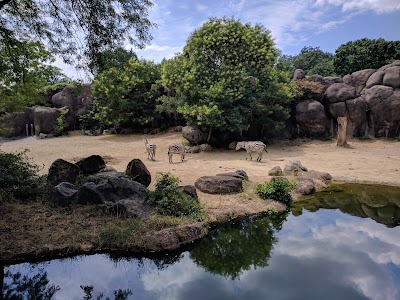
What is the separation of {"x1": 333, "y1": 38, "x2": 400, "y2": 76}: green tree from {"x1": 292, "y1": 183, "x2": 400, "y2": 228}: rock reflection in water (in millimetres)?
19436

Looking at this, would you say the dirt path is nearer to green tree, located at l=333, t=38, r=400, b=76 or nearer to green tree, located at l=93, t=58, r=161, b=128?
green tree, located at l=93, t=58, r=161, b=128

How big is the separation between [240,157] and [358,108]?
900cm

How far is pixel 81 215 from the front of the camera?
762 cm

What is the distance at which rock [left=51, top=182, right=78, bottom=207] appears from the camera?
810 centimetres

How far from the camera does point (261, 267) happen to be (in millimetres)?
6391

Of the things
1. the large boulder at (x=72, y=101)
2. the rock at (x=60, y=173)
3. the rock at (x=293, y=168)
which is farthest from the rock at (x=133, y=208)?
the large boulder at (x=72, y=101)

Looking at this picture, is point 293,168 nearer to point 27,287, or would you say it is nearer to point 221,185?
point 221,185

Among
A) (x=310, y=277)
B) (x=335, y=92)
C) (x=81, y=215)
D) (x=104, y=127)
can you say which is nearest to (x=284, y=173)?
(x=310, y=277)

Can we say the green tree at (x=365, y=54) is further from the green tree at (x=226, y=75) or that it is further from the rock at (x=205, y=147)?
the rock at (x=205, y=147)

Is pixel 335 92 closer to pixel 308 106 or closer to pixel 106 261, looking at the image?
pixel 308 106

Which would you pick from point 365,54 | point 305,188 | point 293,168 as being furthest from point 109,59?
point 365,54

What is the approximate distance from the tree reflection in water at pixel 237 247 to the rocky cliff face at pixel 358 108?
12.6 meters

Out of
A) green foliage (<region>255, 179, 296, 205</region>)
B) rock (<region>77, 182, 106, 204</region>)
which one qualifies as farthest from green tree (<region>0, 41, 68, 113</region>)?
green foliage (<region>255, 179, 296, 205</region>)

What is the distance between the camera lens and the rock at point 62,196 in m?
8.10
